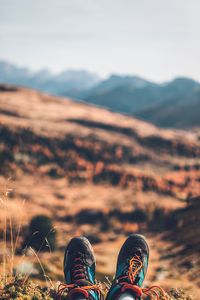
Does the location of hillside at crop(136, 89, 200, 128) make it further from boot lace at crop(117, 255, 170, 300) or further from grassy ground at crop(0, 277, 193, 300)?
grassy ground at crop(0, 277, 193, 300)

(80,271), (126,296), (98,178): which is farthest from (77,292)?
(98,178)

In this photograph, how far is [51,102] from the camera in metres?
21.4

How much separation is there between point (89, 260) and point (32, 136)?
426 inches

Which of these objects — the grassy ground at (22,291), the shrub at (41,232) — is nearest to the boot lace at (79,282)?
the grassy ground at (22,291)

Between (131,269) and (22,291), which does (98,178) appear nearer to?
(131,269)

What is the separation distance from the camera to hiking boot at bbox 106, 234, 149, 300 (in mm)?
2619

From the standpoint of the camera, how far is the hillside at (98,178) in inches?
333

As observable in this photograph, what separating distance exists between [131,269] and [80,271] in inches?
18.7

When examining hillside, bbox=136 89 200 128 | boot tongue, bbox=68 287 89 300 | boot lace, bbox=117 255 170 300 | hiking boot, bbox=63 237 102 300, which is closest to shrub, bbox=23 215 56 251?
hiking boot, bbox=63 237 102 300

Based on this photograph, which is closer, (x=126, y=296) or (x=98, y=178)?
(x=126, y=296)

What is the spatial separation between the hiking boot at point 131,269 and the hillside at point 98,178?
5.65ft

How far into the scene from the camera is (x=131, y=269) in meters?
2.99

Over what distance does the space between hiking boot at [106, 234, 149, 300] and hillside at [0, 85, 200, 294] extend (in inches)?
67.8

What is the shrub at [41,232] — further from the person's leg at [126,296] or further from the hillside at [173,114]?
the hillside at [173,114]
